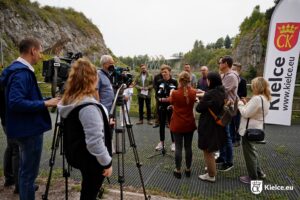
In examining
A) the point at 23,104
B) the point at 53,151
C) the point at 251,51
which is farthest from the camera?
the point at 251,51

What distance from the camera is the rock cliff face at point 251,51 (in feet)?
86.0

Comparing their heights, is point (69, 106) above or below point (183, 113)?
above

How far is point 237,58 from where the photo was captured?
30.1 metres

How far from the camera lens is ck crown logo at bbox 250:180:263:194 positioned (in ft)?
12.1

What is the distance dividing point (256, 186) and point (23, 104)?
10.4 feet

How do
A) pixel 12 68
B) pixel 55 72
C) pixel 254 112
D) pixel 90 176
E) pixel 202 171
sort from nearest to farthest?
pixel 90 176
pixel 12 68
pixel 55 72
pixel 254 112
pixel 202 171

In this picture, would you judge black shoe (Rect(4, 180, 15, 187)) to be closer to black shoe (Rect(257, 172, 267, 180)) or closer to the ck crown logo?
the ck crown logo

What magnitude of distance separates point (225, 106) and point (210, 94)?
30cm

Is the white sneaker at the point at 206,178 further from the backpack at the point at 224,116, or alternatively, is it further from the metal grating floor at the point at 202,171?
the backpack at the point at 224,116

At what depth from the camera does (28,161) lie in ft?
8.73

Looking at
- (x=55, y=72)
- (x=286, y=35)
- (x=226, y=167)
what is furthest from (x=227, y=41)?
(x=55, y=72)

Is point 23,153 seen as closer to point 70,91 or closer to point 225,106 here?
point 70,91

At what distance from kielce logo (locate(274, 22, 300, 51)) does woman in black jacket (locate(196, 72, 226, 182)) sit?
8.99 ft

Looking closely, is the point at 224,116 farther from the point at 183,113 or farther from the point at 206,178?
the point at 206,178
